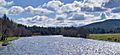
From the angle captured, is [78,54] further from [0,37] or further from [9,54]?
[0,37]

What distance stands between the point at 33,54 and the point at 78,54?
14609mm

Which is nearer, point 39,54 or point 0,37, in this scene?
point 39,54

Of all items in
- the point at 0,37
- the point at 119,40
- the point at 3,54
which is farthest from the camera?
the point at 119,40

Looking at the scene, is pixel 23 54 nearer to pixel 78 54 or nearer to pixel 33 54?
pixel 33 54

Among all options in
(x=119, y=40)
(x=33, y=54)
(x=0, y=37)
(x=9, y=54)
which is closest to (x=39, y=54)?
(x=33, y=54)

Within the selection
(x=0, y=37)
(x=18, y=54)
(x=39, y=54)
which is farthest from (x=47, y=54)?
(x=0, y=37)

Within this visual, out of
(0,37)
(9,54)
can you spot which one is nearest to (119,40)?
(0,37)

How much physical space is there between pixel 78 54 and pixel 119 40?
10586 centimetres

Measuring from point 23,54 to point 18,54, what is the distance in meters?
1.54

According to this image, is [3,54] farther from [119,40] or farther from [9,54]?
[119,40]

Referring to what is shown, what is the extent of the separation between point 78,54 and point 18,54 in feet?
63.5

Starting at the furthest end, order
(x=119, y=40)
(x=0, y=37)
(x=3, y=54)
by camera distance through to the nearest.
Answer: (x=119, y=40)
(x=0, y=37)
(x=3, y=54)

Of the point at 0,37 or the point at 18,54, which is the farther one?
the point at 0,37

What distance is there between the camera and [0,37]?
176 metres
